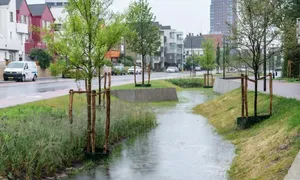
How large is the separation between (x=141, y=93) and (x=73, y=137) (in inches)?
636

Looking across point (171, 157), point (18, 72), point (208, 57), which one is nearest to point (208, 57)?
point (208, 57)

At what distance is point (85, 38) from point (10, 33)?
52220mm

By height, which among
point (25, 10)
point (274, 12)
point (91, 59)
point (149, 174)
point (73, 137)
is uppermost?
point (25, 10)

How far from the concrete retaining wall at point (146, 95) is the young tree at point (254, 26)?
11548mm

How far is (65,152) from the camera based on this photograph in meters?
10.5

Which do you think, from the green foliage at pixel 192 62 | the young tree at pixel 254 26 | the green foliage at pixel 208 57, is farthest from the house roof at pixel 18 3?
the young tree at pixel 254 26

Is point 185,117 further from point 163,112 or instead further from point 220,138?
point 220,138

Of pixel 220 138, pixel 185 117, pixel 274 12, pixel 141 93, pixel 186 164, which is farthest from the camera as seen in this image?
pixel 141 93

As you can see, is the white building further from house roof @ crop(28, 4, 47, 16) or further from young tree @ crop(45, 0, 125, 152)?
young tree @ crop(45, 0, 125, 152)

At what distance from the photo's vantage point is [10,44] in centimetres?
5597

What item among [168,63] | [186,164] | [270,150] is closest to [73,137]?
[186,164]

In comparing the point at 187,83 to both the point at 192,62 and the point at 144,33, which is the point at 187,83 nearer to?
the point at 144,33

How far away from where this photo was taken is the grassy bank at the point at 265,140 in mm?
8598

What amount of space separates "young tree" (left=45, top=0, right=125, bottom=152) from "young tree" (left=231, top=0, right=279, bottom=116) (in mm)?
5403
